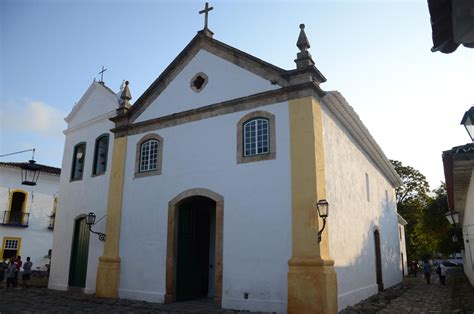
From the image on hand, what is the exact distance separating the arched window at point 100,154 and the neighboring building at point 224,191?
5 centimetres

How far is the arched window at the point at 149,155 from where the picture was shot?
37.5 feet

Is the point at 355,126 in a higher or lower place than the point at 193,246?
higher

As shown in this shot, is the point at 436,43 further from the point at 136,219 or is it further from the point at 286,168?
the point at 136,219

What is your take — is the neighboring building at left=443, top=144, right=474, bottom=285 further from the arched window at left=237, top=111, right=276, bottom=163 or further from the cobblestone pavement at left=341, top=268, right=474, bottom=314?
the arched window at left=237, top=111, right=276, bottom=163

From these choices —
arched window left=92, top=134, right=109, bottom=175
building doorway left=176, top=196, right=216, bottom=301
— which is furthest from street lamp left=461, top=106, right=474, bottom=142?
arched window left=92, top=134, right=109, bottom=175

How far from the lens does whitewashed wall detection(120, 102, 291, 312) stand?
8633mm

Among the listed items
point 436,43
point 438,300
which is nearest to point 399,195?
point 438,300

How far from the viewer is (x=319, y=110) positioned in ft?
31.0

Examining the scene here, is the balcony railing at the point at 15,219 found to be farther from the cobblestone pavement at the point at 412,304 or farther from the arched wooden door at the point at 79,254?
the cobblestone pavement at the point at 412,304

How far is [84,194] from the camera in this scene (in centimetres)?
1351

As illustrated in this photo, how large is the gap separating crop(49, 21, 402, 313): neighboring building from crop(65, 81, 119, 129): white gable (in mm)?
85

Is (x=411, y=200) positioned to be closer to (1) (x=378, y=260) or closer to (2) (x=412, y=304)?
(1) (x=378, y=260)

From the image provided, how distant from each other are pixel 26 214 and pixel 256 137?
19.4 metres

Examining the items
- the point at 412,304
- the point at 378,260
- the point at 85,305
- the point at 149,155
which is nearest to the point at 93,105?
the point at 149,155
